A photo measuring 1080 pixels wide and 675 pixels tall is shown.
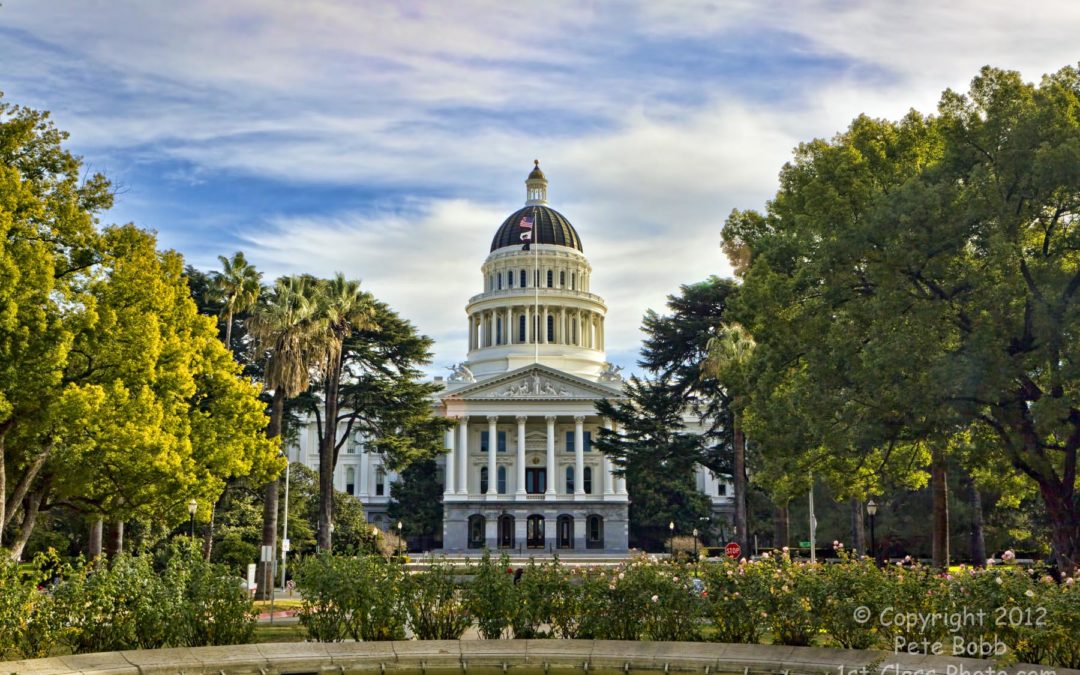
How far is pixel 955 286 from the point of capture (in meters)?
23.0

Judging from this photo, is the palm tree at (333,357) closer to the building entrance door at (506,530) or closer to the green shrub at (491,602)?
the green shrub at (491,602)

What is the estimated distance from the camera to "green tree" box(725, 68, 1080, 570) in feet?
71.4

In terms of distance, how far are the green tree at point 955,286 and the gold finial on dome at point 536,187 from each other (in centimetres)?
8958

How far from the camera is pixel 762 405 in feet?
89.4

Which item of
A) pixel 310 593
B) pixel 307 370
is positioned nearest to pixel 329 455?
pixel 307 370

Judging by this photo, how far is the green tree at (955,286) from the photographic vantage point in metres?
21.8

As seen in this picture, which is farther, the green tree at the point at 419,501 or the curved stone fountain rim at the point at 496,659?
the green tree at the point at 419,501

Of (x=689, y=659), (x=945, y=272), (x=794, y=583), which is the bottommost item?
(x=689, y=659)

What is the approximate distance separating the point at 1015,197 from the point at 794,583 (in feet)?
33.6

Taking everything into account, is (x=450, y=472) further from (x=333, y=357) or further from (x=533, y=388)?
(x=333, y=357)

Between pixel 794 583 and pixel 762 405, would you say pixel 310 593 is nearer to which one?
pixel 794 583

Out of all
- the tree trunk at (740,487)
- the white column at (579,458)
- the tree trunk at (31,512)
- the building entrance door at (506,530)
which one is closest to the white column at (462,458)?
the building entrance door at (506,530)

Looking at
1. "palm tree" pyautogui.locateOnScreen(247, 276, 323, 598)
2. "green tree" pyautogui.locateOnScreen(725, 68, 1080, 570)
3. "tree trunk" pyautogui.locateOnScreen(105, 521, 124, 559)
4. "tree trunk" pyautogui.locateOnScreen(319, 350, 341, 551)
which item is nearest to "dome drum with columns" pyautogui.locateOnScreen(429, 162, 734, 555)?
"tree trunk" pyautogui.locateOnScreen(319, 350, 341, 551)

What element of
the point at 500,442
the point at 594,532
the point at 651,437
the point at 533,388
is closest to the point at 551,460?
the point at 533,388
